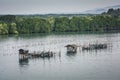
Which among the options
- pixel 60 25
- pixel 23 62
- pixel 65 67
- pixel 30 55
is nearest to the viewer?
pixel 65 67

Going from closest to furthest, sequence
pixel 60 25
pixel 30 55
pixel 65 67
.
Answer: pixel 65 67 → pixel 30 55 → pixel 60 25

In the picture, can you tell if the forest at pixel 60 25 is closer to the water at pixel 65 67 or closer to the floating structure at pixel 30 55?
the water at pixel 65 67

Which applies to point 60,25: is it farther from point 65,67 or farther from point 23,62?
point 65,67

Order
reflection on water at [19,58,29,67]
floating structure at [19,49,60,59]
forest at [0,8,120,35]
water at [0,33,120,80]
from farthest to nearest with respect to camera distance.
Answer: forest at [0,8,120,35], floating structure at [19,49,60,59], reflection on water at [19,58,29,67], water at [0,33,120,80]

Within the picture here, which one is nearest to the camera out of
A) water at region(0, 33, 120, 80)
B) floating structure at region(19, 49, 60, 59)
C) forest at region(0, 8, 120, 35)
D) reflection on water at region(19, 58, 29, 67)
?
water at region(0, 33, 120, 80)

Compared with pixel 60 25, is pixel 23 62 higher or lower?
lower

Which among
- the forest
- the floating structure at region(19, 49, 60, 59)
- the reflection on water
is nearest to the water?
the reflection on water

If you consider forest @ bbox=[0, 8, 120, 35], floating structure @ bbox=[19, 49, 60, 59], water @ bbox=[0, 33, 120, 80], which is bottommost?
water @ bbox=[0, 33, 120, 80]

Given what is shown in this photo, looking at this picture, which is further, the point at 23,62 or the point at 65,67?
the point at 23,62

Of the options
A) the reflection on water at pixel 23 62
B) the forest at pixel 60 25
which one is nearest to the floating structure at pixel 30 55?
the reflection on water at pixel 23 62

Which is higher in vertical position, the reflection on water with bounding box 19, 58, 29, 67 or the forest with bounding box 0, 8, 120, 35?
the forest with bounding box 0, 8, 120, 35

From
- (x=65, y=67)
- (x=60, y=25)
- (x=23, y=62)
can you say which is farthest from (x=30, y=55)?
(x=60, y=25)

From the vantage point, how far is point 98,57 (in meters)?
46.2

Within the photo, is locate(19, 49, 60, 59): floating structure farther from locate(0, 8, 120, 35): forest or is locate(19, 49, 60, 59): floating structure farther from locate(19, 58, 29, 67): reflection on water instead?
locate(0, 8, 120, 35): forest
